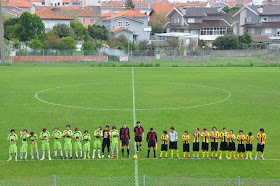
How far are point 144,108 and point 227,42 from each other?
49.1 meters

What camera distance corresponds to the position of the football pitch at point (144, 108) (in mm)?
15953

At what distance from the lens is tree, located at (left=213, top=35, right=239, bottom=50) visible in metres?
72.1

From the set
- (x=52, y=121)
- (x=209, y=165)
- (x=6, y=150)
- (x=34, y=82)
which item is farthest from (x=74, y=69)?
(x=209, y=165)

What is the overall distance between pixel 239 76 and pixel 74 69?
2131 cm

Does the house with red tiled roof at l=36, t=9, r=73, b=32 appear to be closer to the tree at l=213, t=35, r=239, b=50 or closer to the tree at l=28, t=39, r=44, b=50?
the tree at l=28, t=39, r=44, b=50

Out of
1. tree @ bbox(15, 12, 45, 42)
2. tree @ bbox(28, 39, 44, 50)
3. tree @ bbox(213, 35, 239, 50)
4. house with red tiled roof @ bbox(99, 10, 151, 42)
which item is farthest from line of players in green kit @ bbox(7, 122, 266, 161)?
house with red tiled roof @ bbox(99, 10, 151, 42)

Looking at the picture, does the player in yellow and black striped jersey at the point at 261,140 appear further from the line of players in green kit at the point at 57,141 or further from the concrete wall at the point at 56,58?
the concrete wall at the point at 56,58

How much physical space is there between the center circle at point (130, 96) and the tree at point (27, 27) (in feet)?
110

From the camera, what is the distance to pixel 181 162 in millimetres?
16719

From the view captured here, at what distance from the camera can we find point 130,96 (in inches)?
1252

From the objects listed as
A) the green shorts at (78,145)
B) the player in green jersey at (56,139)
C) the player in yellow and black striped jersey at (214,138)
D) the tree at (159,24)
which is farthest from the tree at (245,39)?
the player in green jersey at (56,139)

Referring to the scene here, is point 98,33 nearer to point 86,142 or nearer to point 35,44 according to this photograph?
point 35,44

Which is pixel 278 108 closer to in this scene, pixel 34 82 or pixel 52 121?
pixel 52 121

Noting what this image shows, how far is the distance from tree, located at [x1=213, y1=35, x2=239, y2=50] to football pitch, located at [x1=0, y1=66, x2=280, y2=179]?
24.2 m
